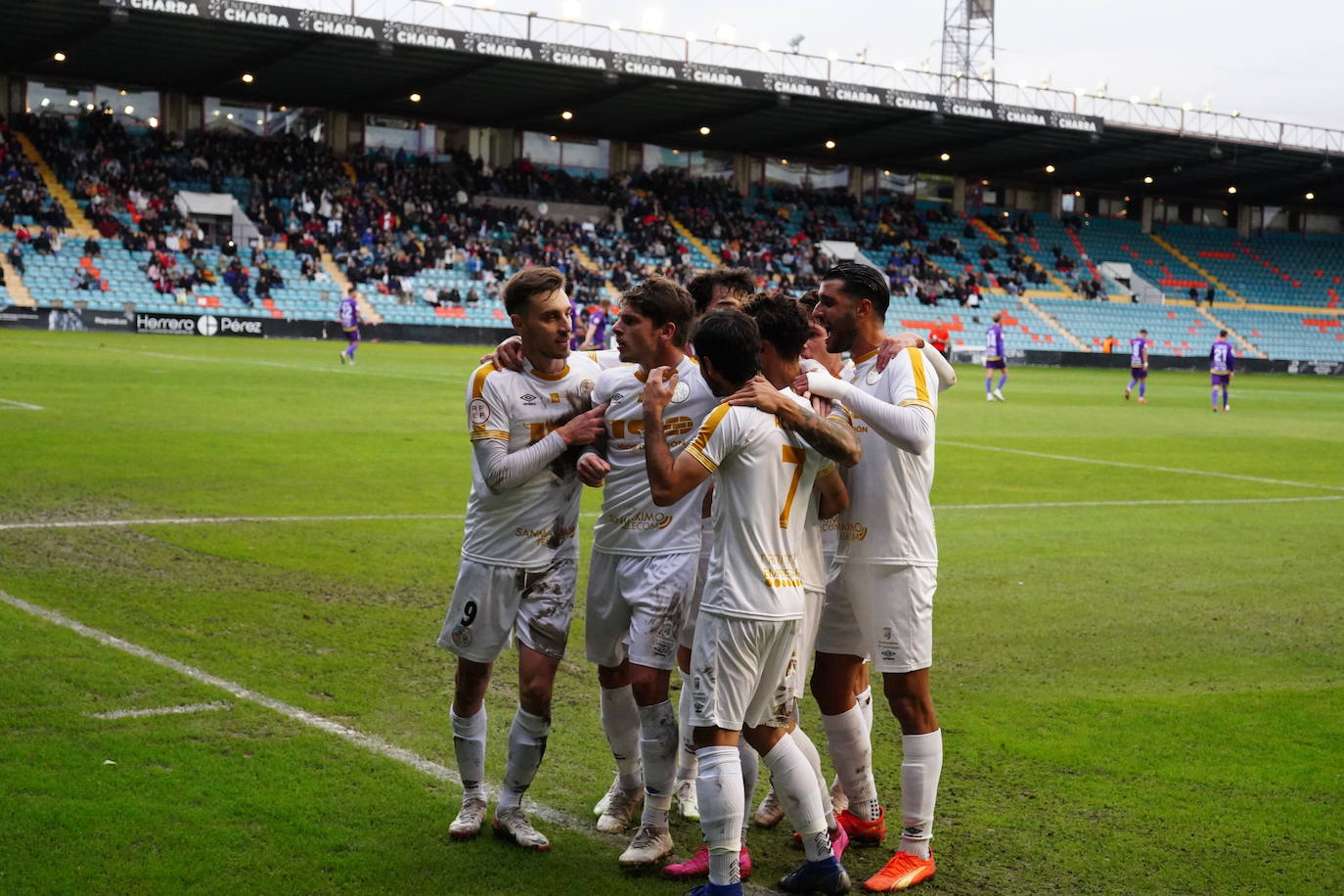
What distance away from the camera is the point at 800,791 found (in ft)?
14.9

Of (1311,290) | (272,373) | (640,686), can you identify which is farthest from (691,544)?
→ (1311,290)

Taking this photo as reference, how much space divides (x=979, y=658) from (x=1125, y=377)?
43735 millimetres

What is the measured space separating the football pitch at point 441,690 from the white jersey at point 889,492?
1.17m

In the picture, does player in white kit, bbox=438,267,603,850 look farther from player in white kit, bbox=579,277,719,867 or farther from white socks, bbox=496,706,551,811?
player in white kit, bbox=579,277,719,867

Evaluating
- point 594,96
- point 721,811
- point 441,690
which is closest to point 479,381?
point 721,811

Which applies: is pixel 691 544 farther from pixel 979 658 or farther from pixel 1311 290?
pixel 1311 290

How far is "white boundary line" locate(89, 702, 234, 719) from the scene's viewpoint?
20.3ft

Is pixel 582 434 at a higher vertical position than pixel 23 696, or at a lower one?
higher

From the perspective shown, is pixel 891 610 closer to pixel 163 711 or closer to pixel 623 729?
pixel 623 729

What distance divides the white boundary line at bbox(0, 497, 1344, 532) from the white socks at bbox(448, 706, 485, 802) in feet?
22.6

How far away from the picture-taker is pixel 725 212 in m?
62.9

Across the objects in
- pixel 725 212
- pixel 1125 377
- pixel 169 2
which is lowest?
pixel 1125 377

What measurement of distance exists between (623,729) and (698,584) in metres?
0.66

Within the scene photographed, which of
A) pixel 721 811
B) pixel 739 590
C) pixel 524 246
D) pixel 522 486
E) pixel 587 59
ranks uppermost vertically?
pixel 587 59
